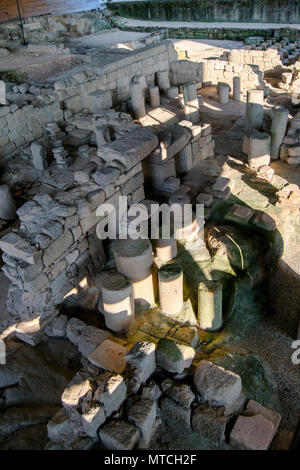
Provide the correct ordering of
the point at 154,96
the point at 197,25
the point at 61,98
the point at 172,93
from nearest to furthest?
1. the point at 61,98
2. the point at 154,96
3. the point at 172,93
4. the point at 197,25

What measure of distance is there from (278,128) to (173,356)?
20.4ft

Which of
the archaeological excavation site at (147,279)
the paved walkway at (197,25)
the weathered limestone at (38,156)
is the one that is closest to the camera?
the archaeological excavation site at (147,279)

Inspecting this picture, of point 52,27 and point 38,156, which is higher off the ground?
point 52,27

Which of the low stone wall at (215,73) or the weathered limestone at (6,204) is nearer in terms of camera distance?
the weathered limestone at (6,204)

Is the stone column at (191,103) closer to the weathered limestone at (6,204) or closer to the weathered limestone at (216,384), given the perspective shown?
the weathered limestone at (6,204)

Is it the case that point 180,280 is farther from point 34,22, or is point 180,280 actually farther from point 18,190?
point 34,22

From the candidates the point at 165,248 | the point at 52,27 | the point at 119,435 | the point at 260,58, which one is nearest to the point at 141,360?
the point at 119,435

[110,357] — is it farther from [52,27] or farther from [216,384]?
[52,27]

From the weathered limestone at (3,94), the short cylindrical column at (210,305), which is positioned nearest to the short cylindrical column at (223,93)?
the weathered limestone at (3,94)

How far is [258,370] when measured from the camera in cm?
524

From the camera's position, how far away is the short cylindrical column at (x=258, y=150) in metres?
8.63

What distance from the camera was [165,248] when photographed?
6375 millimetres

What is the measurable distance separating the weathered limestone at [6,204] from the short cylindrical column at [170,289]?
5.31m

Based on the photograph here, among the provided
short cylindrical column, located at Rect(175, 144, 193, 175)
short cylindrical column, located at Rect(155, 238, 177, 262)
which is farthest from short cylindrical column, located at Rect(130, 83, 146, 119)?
short cylindrical column, located at Rect(155, 238, 177, 262)
